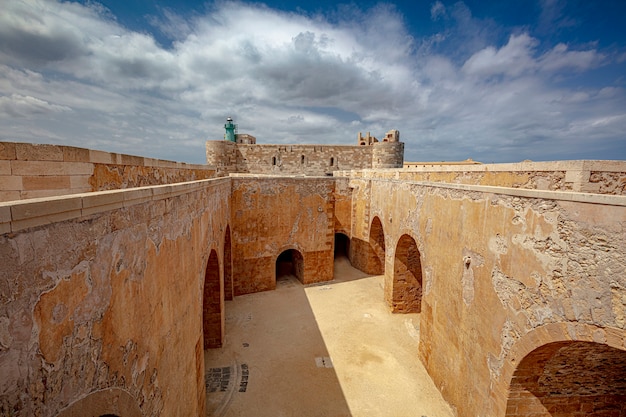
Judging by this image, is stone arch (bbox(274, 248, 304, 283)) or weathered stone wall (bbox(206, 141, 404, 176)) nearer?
stone arch (bbox(274, 248, 304, 283))

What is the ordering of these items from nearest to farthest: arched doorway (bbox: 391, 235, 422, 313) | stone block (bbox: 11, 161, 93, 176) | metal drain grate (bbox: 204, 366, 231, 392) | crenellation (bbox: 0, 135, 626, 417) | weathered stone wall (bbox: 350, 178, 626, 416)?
crenellation (bbox: 0, 135, 626, 417) < stone block (bbox: 11, 161, 93, 176) < weathered stone wall (bbox: 350, 178, 626, 416) < metal drain grate (bbox: 204, 366, 231, 392) < arched doorway (bbox: 391, 235, 422, 313)

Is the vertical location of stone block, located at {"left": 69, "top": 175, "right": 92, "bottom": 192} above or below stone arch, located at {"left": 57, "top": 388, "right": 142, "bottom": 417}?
above

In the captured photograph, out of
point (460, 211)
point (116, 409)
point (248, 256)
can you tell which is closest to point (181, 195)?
point (116, 409)

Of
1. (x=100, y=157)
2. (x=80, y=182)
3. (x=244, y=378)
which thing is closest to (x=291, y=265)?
(x=244, y=378)

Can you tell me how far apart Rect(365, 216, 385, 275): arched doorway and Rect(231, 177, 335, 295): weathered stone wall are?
1725 millimetres

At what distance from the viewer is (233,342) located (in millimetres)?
7598

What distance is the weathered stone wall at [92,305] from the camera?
1.36 m

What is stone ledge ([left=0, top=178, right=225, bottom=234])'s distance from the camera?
1.32m

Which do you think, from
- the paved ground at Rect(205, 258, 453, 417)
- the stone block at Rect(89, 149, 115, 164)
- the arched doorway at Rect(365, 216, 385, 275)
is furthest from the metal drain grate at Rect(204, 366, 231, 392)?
the arched doorway at Rect(365, 216, 385, 275)

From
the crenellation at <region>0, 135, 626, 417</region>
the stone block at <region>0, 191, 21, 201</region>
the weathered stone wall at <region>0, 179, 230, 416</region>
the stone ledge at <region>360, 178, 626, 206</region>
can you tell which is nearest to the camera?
the weathered stone wall at <region>0, 179, 230, 416</region>

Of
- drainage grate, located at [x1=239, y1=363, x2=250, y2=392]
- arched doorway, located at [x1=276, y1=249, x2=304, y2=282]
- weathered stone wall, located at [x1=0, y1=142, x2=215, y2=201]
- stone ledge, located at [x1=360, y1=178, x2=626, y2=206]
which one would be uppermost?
weathered stone wall, located at [x1=0, y1=142, x2=215, y2=201]

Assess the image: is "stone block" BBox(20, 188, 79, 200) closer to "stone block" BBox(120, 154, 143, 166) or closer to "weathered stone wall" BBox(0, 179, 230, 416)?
"weathered stone wall" BBox(0, 179, 230, 416)

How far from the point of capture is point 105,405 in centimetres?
199

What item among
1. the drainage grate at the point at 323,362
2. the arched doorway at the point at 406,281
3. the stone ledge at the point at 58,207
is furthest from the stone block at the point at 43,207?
the arched doorway at the point at 406,281
